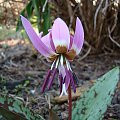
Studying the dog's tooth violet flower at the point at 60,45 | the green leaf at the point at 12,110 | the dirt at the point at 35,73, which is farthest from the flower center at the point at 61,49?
the dirt at the point at 35,73

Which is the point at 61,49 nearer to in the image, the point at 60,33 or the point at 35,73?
the point at 60,33

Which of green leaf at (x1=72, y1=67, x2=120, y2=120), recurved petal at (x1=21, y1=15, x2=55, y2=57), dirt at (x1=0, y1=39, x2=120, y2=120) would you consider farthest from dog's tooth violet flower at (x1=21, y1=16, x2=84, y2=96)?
dirt at (x1=0, y1=39, x2=120, y2=120)

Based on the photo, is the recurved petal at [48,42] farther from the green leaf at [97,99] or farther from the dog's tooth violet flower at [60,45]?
the green leaf at [97,99]

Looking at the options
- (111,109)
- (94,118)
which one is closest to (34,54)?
(111,109)

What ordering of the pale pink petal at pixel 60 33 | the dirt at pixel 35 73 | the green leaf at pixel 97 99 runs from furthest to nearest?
1. the dirt at pixel 35 73
2. the green leaf at pixel 97 99
3. the pale pink petal at pixel 60 33

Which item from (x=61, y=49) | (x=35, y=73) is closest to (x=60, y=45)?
(x=61, y=49)

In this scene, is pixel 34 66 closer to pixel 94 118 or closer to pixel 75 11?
pixel 75 11

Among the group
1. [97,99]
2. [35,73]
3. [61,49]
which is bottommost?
[35,73]
